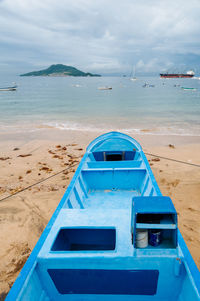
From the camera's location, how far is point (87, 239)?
4.07m

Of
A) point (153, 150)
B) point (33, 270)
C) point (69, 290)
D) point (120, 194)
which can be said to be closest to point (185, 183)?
point (120, 194)

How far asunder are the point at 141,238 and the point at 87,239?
1455mm

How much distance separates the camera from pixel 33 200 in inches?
288

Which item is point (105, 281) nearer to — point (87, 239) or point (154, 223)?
point (87, 239)

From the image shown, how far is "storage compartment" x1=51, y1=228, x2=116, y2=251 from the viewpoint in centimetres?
395

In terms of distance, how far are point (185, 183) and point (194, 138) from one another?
8.49m

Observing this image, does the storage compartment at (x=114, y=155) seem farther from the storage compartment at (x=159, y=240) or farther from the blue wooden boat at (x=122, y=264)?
the storage compartment at (x=159, y=240)

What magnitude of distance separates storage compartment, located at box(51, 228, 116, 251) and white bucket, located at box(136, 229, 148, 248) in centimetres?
89

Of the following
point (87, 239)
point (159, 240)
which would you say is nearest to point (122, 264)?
point (159, 240)

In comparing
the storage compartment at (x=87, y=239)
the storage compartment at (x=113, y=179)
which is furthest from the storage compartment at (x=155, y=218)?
the storage compartment at (x=113, y=179)

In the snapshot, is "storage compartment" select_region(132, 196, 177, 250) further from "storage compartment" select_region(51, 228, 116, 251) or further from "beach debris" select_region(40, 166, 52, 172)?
"beach debris" select_region(40, 166, 52, 172)

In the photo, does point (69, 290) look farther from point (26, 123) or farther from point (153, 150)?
point (26, 123)

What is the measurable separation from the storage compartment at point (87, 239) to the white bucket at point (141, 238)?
89cm

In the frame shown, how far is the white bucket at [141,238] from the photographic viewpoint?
2.98m
